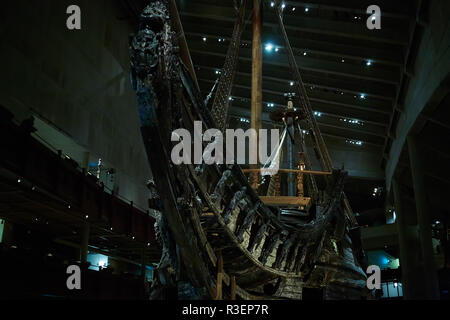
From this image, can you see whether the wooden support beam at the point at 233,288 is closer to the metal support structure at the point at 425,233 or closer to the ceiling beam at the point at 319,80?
the metal support structure at the point at 425,233

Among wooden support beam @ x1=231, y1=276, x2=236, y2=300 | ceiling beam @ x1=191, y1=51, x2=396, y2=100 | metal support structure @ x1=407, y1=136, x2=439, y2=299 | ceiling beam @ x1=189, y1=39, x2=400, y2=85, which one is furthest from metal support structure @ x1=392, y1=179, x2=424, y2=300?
wooden support beam @ x1=231, y1=276, x2=236, y2=300

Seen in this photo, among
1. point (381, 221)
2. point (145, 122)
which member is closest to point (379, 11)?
point (145, 122)

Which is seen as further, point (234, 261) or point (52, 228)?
point (52, 228)

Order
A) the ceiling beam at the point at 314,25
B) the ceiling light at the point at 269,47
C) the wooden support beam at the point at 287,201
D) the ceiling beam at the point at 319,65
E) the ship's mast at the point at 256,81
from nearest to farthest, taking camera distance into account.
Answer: the wooden support beam at the point at 287,201, the ship's mast at the point at 256,81, the ceiling beam at the point at 314,25, the ceiling beam at the point at 319,65, the ceiling light at the point at 269,47

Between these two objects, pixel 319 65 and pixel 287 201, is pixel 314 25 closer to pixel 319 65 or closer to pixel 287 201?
pixel 319 65

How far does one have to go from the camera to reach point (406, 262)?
17.4 m

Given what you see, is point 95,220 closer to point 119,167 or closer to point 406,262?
point 119,167

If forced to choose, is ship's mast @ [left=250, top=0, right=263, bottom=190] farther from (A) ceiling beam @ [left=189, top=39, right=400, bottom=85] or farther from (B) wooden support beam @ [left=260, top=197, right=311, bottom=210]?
(A) ceiling beam @ [left=189, top=39, right=400, bottom=85]

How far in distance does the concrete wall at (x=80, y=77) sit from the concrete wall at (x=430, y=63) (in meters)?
9.74

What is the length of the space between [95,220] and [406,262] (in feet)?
40.5

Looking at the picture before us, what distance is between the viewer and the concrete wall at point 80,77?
10062 mm

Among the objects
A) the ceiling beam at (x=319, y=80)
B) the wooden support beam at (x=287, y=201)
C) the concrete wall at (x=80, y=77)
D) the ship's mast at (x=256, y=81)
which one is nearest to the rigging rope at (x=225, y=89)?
the ship's mast at (x=256, y=81)

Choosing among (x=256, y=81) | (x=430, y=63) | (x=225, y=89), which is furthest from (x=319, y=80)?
(x=225, y=89)

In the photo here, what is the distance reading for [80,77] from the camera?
1310 cm
